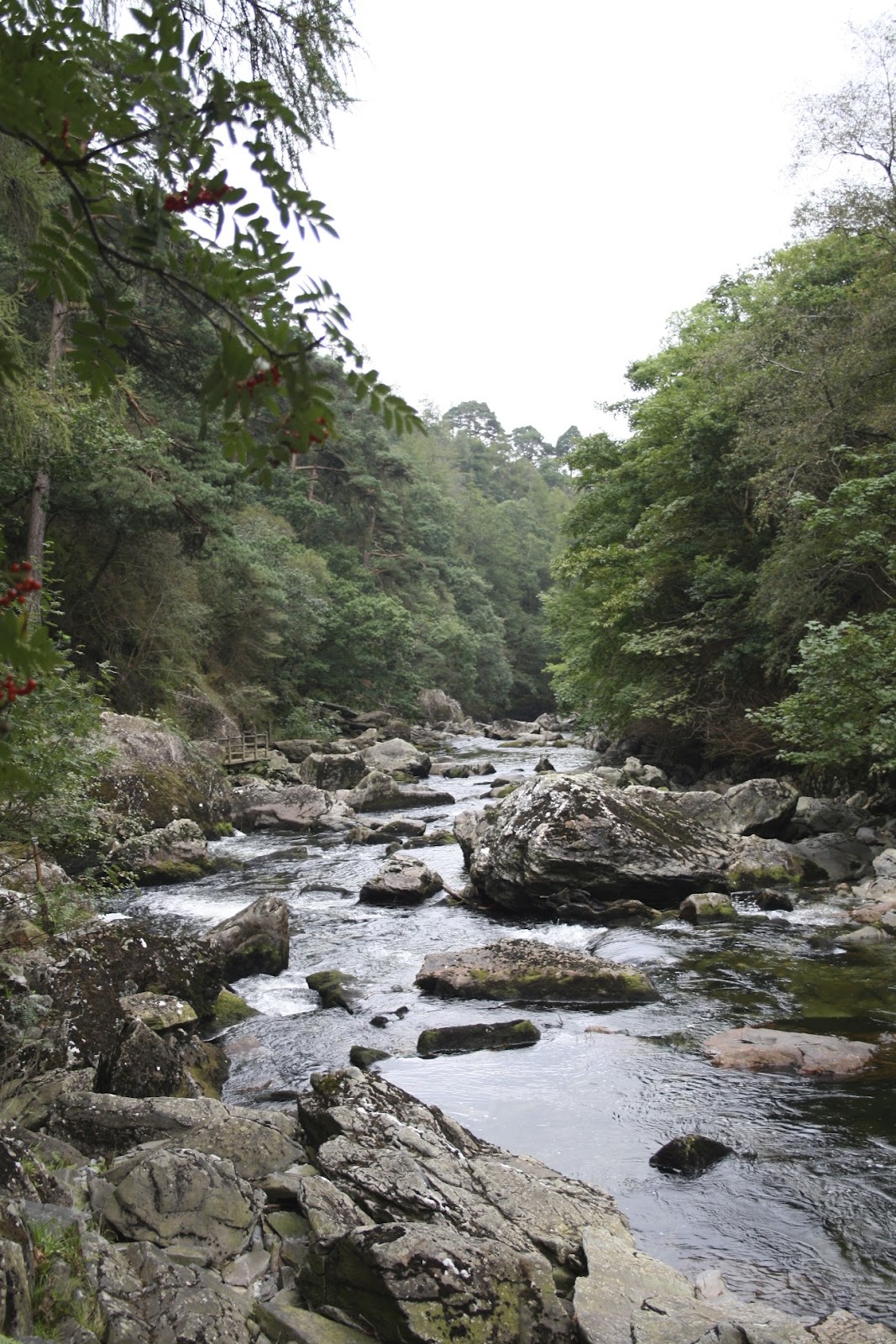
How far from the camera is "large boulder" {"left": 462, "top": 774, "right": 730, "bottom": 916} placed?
1152cm

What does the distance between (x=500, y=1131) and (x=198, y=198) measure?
5.79 meters

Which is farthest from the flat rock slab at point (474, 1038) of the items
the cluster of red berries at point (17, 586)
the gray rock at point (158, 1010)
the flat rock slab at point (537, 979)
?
the cluster of red berries at point (17, 586)

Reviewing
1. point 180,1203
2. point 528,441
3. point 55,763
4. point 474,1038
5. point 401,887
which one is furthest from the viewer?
point 528,441

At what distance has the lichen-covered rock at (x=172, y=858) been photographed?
13.2 meters

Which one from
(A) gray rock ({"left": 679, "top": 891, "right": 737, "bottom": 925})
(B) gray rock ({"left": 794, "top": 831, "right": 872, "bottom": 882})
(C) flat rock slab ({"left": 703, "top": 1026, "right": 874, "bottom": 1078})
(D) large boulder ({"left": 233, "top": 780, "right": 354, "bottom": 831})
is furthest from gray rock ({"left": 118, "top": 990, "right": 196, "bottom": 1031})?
(D) large boulder ({"left": 233, "top": 780, "right": 354, "bottom": 831})

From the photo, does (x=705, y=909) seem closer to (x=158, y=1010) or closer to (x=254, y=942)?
(x=254, y=942)

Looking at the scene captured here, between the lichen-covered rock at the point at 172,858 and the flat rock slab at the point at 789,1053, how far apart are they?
324 inches

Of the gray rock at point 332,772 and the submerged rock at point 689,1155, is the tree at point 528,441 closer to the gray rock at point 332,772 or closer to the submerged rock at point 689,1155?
the gray rock at point 332,772

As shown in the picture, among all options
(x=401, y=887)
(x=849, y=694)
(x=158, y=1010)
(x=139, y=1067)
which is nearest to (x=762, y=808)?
(x=849, y=694)

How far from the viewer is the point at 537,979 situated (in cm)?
848

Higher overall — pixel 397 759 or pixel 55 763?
pixel 55 763

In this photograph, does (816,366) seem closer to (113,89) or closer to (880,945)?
(880,945)

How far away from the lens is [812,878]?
12547 millimetres

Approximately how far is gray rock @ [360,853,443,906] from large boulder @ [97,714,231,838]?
397cm
